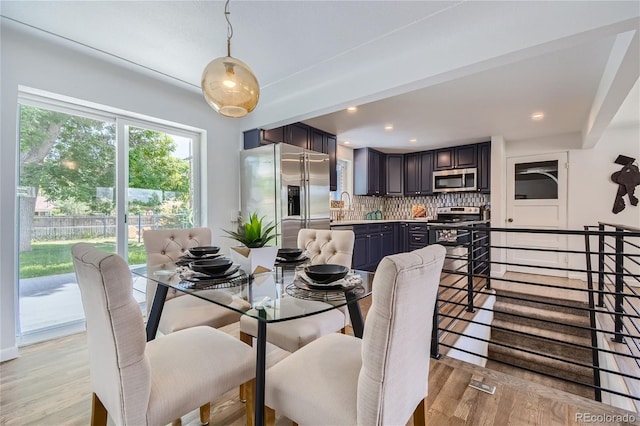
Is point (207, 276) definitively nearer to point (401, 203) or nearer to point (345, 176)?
point (345, 176)

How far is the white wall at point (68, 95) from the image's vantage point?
2117 millimetres

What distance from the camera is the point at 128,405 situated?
0.90 m

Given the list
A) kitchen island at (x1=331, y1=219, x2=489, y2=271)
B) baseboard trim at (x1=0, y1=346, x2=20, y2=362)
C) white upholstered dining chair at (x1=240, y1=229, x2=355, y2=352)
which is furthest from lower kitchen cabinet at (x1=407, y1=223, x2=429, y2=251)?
baseboard trim at (x1=0, y1=346, x2=20, y2=362)

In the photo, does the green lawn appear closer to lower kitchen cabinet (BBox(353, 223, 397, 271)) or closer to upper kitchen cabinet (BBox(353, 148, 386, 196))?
lower kitchen cabinet (BBox(353, 223, 397, 271))

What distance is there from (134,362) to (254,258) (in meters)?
0.67

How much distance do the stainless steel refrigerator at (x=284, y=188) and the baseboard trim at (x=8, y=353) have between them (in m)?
2.24

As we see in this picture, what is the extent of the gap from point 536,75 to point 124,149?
402 centimetres

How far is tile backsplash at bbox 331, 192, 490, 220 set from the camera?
5.53 m

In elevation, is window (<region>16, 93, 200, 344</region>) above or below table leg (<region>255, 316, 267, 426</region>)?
above

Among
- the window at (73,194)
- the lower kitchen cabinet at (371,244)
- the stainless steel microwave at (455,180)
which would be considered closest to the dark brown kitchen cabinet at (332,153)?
the lower kitchen cabinet at (371,244)

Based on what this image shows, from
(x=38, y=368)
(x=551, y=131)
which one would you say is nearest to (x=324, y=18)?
(x=38, y=368)

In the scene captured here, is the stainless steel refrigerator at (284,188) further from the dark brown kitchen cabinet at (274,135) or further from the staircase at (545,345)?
the staircase at (545,345)

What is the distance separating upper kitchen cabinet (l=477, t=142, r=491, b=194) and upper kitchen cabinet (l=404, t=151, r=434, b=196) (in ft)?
2.79
